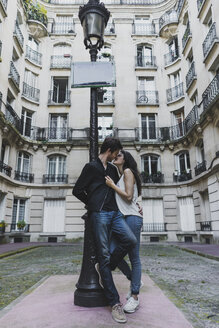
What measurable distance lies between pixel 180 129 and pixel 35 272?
629 inches

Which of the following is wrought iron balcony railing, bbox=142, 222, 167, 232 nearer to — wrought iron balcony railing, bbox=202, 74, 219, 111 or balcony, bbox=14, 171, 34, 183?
wrought iron balcony railing, bbox=202, 74, 219, 111

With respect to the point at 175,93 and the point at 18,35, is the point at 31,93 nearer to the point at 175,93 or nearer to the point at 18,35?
the point at 18,35

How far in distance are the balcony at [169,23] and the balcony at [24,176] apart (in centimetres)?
1630

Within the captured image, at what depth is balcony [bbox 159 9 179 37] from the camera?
20.7 meters

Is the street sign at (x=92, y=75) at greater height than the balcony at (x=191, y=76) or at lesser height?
lesser

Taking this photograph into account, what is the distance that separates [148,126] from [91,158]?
17.2 metres

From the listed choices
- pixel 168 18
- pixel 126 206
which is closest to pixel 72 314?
pixel 126 206

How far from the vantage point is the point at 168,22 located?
20.8 metres

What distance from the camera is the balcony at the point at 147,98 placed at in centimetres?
2029

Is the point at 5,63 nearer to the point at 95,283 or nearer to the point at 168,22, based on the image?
the point at 168,22

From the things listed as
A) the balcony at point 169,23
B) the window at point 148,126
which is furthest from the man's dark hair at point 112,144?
the balcony at point 169,23

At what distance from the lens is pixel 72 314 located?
8.74 feet

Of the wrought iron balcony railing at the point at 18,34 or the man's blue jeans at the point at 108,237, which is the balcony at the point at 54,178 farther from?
the man's blue jeans at the point at 108,237

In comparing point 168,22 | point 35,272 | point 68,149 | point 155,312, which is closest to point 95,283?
point 155,312
